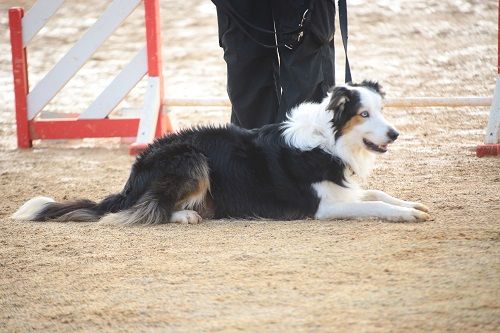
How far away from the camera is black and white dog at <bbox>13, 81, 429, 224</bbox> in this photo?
4.89 metres

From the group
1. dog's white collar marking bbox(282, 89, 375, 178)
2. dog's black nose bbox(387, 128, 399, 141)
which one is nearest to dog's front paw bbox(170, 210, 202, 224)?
dog's white collar marking bbox(282, 89, 375, 178)

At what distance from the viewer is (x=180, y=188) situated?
4.98 m

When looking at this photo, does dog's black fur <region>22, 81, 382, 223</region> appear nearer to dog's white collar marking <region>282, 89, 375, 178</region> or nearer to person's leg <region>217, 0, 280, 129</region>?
dog's white collar marking <region>282, 89, 375, 178</region>

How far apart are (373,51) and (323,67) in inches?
236

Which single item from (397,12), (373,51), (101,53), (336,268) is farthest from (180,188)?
(397,12)

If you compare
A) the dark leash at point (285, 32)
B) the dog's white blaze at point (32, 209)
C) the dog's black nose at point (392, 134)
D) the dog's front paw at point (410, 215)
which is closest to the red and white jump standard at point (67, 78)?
the dark leash at point (285, 32)

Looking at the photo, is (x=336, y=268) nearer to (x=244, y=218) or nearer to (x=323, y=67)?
(x=244, y=218)

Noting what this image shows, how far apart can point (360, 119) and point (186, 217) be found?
109 centimetres

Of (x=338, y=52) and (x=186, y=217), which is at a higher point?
(x=186, y=217)

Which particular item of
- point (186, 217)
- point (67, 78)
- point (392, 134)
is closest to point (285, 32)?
point (392, 134)

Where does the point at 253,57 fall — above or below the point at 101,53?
above

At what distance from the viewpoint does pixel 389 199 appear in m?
5.00

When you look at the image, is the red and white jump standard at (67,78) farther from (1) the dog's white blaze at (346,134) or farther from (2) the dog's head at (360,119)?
(2) the dog's head at (360,119)

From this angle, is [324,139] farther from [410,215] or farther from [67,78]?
[67,78]
